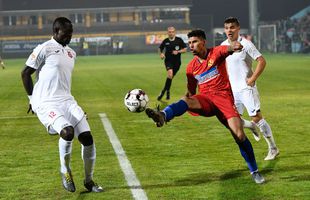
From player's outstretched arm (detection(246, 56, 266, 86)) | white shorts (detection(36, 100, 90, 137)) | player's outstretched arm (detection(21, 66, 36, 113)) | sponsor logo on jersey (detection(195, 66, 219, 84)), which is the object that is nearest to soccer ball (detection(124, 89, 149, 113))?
white shorts (detection(36, 100, 90, 137))

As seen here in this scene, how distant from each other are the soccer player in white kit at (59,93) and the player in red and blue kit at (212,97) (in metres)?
1.00

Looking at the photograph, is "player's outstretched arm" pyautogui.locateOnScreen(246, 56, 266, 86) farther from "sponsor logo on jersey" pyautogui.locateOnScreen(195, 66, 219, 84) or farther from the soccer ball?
the soccer ball

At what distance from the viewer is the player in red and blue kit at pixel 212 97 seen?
836cm

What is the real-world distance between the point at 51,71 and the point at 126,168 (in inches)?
88.2

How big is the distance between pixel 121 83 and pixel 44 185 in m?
21.3

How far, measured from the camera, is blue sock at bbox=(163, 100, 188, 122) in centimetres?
832

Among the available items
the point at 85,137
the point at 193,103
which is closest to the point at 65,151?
the point at 85,137

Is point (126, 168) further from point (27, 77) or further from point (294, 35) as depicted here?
point (294, 35)

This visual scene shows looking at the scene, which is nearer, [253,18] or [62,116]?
[62,116]

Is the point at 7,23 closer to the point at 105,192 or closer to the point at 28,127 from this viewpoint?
the point at 28,127

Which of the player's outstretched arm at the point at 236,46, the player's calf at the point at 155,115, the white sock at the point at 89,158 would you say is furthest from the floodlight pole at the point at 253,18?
the white sock at the point at 89,158

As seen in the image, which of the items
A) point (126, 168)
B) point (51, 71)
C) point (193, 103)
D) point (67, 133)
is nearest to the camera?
point (67, 133)

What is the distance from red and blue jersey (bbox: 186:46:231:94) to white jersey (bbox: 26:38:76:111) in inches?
63.0

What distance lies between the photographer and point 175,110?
8367 millimetres
